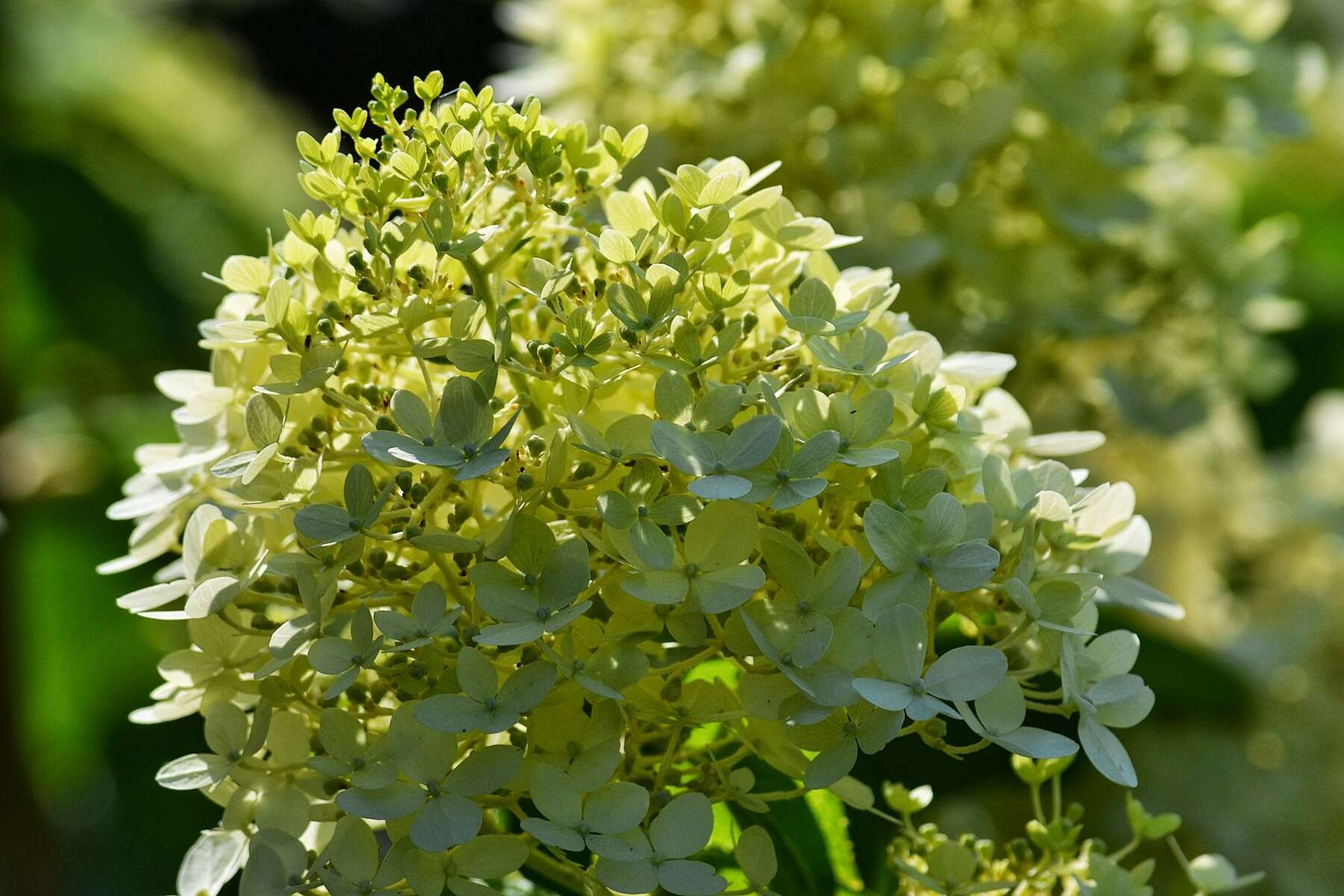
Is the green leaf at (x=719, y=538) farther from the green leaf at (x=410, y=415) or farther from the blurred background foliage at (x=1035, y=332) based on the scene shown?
the blurred background foliage at (x=1035, y=332)

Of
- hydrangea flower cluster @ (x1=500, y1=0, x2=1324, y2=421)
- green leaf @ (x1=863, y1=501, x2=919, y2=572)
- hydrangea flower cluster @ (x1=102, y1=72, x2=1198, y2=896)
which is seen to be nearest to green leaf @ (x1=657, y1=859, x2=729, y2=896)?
hydrangea flower cluster @ (x1=102, y1=72, x2=1198, y2=896)

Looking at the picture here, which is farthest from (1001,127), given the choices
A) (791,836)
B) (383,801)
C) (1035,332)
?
(383,801)

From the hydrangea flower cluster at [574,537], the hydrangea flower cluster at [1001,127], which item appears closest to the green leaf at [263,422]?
the hydrangea flower cluster at [574,537]

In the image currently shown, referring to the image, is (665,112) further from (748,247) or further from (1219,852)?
(1219,852)

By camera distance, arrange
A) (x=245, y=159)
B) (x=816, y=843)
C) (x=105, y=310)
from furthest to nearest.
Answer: (x=245, y=159)
(x=105, y=310)
(x=816, y=843)

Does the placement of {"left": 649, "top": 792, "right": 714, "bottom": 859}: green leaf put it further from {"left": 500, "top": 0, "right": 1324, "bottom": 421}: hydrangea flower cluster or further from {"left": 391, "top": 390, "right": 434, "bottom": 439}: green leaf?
{"left": 500, "top": 0, "right": 1324, "bottom": 421}: hydrangea flower cluster

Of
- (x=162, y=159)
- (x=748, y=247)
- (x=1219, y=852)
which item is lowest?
(x=1219, y=852)

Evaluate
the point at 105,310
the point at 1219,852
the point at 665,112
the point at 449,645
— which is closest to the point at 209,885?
the point at 449,645
